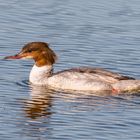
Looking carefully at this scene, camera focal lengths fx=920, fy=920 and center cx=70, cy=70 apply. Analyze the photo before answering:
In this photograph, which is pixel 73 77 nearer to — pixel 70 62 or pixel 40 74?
Answer: pixel 40 74

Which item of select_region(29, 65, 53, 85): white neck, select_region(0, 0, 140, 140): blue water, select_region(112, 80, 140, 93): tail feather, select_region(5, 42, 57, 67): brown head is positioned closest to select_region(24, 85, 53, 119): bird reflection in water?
select_region(0, 0, 140, 140): blue water

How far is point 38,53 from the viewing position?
75.1ft

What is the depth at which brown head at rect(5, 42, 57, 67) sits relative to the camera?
22739 mm

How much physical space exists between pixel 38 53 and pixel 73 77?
1247 millimetres

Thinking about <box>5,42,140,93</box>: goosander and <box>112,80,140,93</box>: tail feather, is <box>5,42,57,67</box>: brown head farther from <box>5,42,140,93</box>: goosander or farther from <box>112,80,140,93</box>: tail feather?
<box>112,80,140,93</box>: tail feather

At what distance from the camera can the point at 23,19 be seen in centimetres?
2808

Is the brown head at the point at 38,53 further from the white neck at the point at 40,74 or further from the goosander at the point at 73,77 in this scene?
the white neck at the point at 40,74

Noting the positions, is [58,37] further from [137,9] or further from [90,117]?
[90,117]

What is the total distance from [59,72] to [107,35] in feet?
15.6

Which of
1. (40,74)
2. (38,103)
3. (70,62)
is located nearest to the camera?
(38,103)

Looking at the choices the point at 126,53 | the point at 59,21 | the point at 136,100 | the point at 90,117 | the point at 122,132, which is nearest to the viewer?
the point at 122,132

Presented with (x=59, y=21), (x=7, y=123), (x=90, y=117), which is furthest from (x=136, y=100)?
(x=59, y=21)

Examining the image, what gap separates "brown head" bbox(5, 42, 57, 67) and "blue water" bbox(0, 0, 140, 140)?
44cm

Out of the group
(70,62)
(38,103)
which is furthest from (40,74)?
(38,103)
